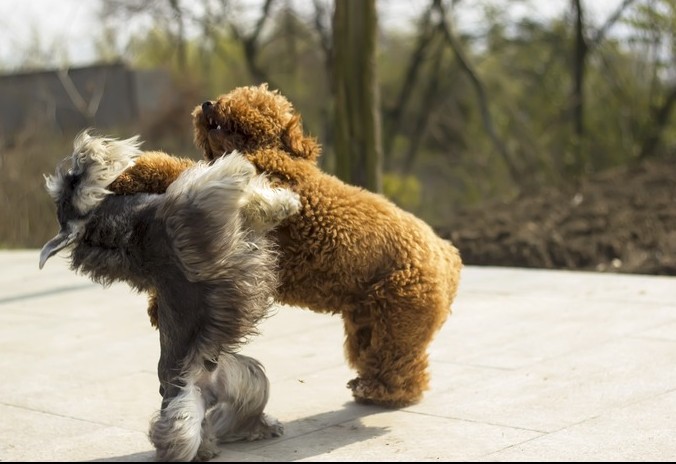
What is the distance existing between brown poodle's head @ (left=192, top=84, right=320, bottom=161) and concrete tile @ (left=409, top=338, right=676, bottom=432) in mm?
1416

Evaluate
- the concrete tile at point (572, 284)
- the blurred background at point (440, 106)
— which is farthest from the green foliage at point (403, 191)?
the concrete tile at point (572, 284)

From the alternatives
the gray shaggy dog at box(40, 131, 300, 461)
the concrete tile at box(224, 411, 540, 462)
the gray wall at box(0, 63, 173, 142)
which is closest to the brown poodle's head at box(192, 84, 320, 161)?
the gray shaggy dog at box(40, 131, 300, 461)

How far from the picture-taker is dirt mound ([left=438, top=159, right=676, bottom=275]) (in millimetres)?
9531

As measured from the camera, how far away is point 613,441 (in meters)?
4.49

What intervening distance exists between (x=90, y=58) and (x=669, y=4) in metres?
13.1

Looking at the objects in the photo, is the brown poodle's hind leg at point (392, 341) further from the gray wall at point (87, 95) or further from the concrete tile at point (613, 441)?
the gray wall at point (87, 95)

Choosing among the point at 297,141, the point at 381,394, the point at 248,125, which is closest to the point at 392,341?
the point at 381,394

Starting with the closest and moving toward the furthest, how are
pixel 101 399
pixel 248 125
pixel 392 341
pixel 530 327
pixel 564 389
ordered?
pixel 248 125 < pixel 392 341 < pixel 564 389 < pixel 101 399 < pixel 530 327

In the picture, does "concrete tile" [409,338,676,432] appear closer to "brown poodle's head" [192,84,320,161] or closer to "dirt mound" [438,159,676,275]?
"brown poodle's head" [192,84,320,161]

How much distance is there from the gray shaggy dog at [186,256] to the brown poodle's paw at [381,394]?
822 millimetres

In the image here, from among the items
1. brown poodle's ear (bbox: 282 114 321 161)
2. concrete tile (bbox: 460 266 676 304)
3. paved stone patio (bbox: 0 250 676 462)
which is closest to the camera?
paved stone patio (bbox: 0 250 676 462)

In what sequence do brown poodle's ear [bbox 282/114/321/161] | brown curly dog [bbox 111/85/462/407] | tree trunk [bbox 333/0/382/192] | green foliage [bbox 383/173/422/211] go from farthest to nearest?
green foliage [bbox 383/173/422/211] → tree trunk [bbox 333/0/382/192] → brown poodle's ear [bbox 282/114/321/161] → brown curly dog [bbox 111/85/462/407]

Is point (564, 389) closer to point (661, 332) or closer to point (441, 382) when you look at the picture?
point (441, 382)

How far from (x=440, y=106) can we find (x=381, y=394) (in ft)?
47.6
